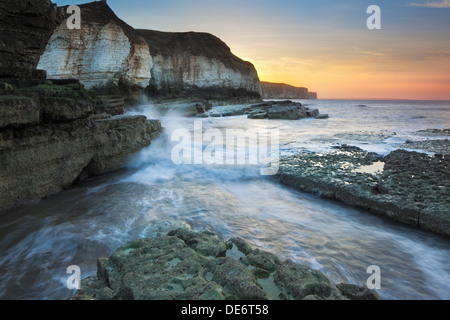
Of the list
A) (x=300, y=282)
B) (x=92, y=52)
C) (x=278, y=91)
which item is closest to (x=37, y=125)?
(x=300, y=282)

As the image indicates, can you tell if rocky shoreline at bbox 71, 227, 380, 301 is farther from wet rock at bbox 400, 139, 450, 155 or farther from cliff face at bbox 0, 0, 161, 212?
wet rock at bbox 400, 139, 450, 155

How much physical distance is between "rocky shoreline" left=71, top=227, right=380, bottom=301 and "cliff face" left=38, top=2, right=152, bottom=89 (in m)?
19.5

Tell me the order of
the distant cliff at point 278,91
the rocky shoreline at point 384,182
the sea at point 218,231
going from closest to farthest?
the sea at point 218,231, the rocky shoreline at point 384,182, the distant cliff at point 278,91

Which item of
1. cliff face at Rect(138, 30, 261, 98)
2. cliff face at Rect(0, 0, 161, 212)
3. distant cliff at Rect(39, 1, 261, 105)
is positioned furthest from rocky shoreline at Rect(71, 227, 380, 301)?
cliff face at Rect(138, 30, 261, 98)

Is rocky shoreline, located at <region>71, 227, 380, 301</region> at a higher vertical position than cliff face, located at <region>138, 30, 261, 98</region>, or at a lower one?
lower

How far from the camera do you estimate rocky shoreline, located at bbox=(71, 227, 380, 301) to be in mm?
1942

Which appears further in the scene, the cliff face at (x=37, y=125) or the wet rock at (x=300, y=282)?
the cliff face at (x=37, y=125)

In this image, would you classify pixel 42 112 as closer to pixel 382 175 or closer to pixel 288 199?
pixel 288 199

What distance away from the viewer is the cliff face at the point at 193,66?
121 feet

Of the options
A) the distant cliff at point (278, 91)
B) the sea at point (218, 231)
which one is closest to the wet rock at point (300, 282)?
the sea at point (218, 231)

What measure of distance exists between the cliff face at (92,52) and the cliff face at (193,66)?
15.2 meters

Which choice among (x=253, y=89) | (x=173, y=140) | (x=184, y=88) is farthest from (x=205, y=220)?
(x=253, y=89)

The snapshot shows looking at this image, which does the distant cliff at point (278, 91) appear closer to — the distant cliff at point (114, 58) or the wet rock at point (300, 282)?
the distant cliff at point (114, 58)
